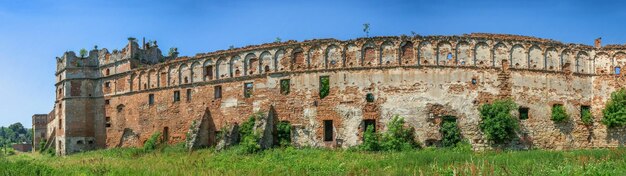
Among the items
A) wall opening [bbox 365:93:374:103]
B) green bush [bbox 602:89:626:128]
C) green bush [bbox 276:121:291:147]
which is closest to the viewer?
wall opening [bbox 365:93:374:103]

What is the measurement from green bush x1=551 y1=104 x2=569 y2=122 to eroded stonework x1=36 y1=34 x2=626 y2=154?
323mm

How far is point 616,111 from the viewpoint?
96.6 feet

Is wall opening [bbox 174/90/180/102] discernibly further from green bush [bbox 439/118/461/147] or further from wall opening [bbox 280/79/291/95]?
green bush [bbox 439/118/461/147]

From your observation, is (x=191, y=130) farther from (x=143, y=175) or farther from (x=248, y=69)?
(x=143, y=175)

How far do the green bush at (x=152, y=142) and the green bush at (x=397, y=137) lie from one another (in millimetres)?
14264

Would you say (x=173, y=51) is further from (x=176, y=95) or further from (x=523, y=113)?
(x=523, y=113)

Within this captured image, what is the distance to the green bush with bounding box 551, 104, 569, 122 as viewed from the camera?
1135 inches

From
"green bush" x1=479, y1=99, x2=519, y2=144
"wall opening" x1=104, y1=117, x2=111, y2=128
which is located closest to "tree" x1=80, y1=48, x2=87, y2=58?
"wall opening" x1=104, y1=117, x2=111, y2=128

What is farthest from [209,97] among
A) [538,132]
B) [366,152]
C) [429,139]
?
[538,132]

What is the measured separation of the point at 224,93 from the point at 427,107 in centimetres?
1146

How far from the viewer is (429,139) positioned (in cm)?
2775

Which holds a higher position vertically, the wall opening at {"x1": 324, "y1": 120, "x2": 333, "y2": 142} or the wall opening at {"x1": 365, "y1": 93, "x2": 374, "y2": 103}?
the wall opening at {"x1": 365, "y1": 93, "x2": 374, "y2": 103}

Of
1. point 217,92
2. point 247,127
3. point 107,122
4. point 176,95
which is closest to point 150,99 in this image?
point 176,95

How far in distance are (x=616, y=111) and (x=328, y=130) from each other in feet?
49.4
